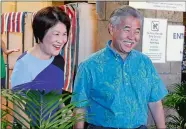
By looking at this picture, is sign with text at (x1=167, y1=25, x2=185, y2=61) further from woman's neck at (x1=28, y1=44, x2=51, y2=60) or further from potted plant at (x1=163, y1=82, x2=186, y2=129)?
woman's neck at (x1=28, y1=44, x2=51, y2=60)

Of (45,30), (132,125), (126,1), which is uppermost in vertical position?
(126,1)

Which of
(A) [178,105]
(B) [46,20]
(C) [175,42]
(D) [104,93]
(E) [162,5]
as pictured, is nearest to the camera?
(B) [46,20]

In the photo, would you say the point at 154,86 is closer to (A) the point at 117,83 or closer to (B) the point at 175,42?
(A) the point at 117,83

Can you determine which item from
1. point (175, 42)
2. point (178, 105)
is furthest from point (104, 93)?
point (175, 42)

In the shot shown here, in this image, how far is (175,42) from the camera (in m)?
4.33

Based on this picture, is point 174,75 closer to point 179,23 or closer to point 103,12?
point 179,23

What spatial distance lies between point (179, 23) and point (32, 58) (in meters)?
2.54

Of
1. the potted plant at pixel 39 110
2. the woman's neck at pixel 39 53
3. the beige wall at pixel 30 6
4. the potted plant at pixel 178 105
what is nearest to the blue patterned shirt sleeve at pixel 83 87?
the woman's neck at pixel 39 53

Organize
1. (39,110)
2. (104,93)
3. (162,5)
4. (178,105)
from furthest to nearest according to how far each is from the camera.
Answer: (162,5), (178,105), (104,93), (39,110)

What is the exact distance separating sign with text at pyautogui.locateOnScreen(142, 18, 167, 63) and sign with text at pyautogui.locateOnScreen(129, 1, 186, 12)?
152mm

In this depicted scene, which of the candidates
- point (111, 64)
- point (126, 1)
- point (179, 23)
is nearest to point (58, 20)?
point (111, 64)

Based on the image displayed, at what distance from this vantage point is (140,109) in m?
2.59

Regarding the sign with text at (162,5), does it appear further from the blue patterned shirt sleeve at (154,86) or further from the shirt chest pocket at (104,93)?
the shirt chest pocket at (104,93)

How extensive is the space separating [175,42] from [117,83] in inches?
77.5
